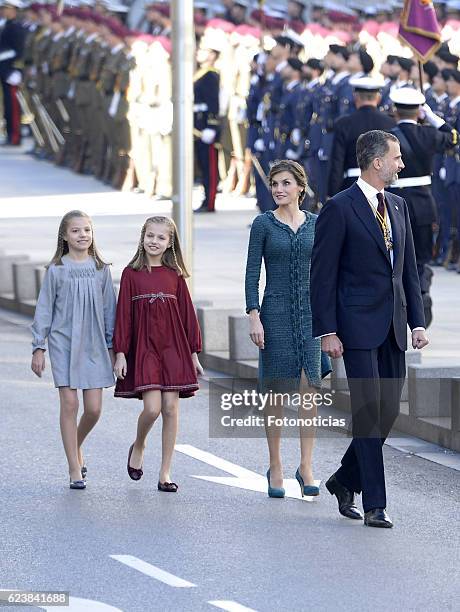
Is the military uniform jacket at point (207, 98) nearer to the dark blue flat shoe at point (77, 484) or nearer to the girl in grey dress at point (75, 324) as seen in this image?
the girl in grey dress at point (75, 324)

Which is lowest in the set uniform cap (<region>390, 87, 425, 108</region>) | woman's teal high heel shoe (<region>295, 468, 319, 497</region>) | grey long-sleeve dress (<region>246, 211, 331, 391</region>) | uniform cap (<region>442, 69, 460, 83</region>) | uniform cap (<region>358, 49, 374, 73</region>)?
woman's teal high heel shoe (<region>295, 468, 319, 497</region>)

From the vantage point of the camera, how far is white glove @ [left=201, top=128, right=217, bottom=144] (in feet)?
85.3

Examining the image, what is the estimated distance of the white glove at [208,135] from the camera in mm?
25984

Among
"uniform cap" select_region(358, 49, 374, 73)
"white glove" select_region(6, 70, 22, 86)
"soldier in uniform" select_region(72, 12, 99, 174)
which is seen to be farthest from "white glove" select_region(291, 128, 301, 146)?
"white glove" select_region(6, 70, 22, 86)

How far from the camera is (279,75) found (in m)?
23.9

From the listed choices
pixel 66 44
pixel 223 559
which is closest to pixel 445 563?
pixel 223 559

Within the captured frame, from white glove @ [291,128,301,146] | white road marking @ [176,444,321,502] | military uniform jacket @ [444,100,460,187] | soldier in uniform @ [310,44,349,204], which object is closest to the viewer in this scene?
white road marking @ [176,444,321,502]

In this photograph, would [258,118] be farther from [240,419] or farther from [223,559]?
[223,559]

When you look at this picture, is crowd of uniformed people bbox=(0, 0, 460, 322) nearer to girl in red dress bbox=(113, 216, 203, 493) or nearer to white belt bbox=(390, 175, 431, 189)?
white belt bbox=(390, 175, 431, 189)

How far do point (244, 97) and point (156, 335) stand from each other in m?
17.8

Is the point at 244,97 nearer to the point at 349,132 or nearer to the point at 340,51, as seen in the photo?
the point at 340,51

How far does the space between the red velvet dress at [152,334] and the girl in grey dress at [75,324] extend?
0.15 meters

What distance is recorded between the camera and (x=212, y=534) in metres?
9.20

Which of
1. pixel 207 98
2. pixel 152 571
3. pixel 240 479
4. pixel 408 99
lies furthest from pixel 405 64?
pixel 152 571
